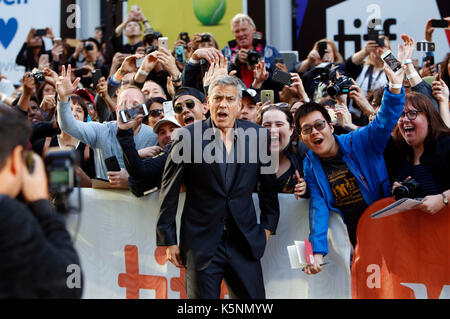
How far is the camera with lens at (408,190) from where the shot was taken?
143 inches

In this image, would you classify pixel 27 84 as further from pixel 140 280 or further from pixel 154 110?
pixel 140 280

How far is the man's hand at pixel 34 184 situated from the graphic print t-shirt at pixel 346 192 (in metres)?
2.37

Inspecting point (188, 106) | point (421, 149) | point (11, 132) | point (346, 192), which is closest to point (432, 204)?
point (421, 149)

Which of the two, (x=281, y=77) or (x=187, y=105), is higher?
(x=281, y=77)

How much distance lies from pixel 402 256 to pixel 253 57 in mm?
2718

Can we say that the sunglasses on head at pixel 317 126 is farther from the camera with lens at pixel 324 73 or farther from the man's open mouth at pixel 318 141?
the camera with lens at pixel 324 73

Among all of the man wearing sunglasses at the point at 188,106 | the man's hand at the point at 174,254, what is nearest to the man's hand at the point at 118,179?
the man wearing sunglasses at the point at 188,106

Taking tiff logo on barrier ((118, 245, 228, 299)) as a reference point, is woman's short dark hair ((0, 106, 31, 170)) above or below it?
above

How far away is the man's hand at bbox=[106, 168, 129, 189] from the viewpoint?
170 inches

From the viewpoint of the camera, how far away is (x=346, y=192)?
3965mm

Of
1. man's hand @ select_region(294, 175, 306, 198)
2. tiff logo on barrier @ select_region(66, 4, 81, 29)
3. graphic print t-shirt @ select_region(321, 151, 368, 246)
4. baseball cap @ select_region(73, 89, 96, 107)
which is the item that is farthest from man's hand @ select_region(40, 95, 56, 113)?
tiff logo on barrier @ select_region(66, 4, 81, 29)

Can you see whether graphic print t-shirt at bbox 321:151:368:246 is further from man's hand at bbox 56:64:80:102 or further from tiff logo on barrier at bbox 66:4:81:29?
tiff logo on barrier at bbox 66:4:81:29

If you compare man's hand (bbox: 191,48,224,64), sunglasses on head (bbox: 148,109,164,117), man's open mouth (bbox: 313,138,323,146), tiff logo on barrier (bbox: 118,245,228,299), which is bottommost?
tiff logo on barrier (bbox: 118,245,228,299)

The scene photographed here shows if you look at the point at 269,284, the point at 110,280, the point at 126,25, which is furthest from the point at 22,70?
the point at 269,284
